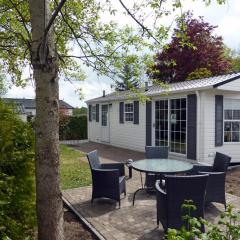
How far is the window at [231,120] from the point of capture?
10930 mm

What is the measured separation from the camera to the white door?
59.1 feet

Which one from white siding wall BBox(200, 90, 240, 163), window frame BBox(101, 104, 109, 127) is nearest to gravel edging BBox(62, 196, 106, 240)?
white siding wall BBox(200, 90, 240, 163)

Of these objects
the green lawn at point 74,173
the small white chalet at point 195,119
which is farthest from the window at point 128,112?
the green lawn at point 74,173

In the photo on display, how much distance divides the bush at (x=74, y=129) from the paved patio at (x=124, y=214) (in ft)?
48.4

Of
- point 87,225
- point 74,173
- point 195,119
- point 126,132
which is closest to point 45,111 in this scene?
point 87,225

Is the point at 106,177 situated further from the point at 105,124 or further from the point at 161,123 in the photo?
the point at 105,124

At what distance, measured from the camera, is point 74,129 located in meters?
22.3

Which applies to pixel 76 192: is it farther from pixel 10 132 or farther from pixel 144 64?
pixel 10 132

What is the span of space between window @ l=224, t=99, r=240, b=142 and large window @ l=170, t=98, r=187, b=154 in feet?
4.86

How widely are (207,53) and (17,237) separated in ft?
76.2

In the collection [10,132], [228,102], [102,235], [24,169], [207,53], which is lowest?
[102,235]

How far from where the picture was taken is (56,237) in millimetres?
3225

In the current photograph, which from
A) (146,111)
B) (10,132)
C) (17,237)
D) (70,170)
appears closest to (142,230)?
(17,237)

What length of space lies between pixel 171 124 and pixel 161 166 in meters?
6.12
